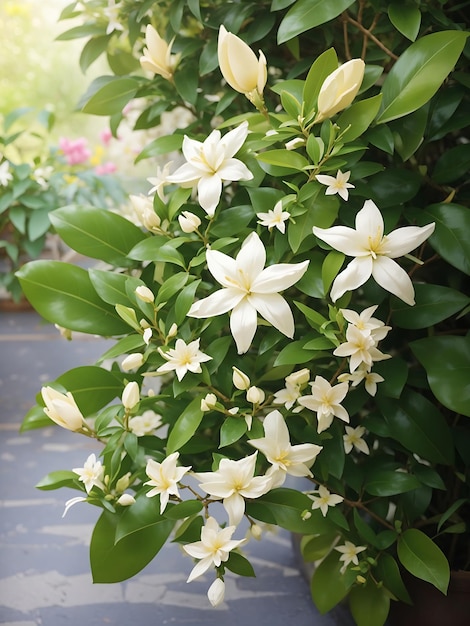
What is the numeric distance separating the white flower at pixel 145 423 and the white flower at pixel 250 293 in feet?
0.84

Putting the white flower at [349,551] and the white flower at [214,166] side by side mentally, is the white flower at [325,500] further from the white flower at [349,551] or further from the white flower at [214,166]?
the white flower at [214,166]

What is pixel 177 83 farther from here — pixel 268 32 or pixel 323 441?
pixel 323 441

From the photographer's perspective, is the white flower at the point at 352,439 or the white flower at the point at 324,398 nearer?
the white flower at the point at 324,398

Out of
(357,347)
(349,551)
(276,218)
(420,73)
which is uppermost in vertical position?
(420,73)

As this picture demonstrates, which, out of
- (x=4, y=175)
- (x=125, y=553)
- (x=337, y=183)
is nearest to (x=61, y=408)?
(x=125, y=553)

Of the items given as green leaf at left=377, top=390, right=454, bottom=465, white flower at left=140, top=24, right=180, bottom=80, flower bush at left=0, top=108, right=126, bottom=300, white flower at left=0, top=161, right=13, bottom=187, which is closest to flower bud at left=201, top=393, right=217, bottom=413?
green leaf at left=377, top=390, right=454, bottom=465

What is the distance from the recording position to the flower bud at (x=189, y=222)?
77 centimetres

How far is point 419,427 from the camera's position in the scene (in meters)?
0.85

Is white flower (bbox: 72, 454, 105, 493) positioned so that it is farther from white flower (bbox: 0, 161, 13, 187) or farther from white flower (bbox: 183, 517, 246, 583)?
white flower (bbox: 0, 161, 13, 187)

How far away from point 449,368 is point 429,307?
0.08 m

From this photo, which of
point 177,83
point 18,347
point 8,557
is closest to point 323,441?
point 177,83

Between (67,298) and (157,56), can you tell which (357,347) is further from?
(157,56)

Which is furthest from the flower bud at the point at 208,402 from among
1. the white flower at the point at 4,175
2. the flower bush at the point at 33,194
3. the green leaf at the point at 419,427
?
the white flower at the point at 4,175

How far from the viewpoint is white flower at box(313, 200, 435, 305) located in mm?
694
